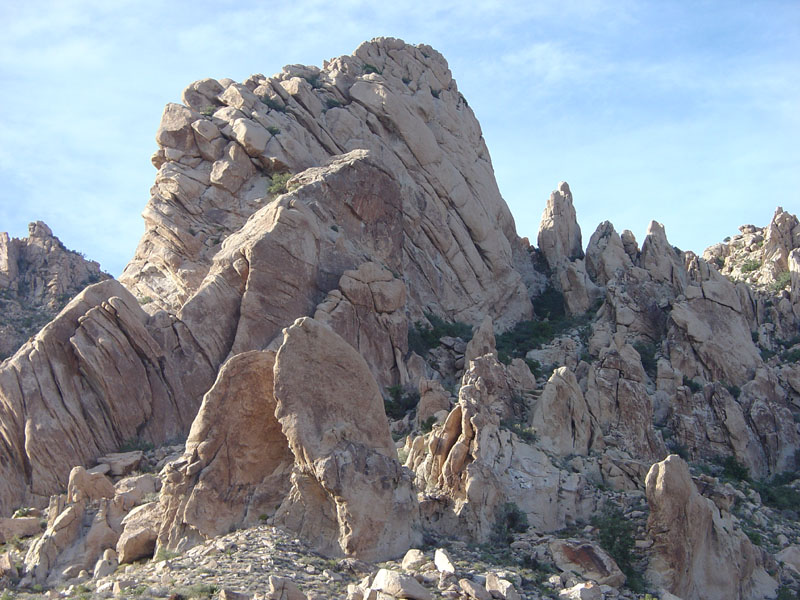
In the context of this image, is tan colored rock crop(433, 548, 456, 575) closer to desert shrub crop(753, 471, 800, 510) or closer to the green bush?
desert shrub crop(753, 471, 800, 510)

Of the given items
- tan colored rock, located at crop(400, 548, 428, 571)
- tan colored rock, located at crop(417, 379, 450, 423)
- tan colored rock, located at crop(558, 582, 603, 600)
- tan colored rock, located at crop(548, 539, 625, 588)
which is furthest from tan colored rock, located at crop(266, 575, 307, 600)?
tan colored rock, located at crop(417, 379, 450, 423)

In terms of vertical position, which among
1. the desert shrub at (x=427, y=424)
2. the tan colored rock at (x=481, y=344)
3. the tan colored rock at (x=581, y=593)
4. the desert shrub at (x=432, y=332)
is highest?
the desert shrub at (x=432, y=332)

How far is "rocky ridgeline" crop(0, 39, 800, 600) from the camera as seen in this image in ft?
137

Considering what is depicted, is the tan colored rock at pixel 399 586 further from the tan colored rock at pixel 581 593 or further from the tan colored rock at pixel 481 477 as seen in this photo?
the tan colored rock at pixel 481 477

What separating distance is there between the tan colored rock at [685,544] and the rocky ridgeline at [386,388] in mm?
113

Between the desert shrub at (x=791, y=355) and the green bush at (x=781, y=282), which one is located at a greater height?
the green bush at (x=781, y=282)

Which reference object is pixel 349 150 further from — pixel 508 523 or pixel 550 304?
pixel 508 523

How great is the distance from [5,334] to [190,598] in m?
39.5

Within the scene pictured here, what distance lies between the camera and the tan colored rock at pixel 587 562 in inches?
1677

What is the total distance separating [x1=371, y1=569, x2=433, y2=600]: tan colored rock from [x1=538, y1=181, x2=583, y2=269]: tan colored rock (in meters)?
46.7

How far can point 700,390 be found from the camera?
2463 inches

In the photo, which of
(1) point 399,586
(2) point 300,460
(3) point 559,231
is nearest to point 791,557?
(2) point 300,460

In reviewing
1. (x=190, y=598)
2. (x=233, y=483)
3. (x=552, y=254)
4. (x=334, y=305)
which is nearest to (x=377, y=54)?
(x=552, y=254)

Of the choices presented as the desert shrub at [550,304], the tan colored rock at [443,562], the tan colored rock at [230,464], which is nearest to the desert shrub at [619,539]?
the tan colored rock at [443,562]
